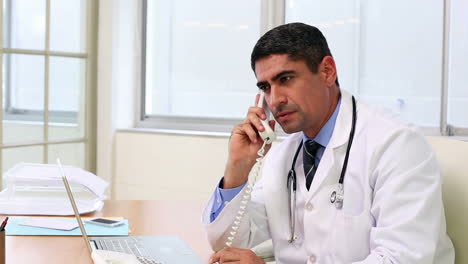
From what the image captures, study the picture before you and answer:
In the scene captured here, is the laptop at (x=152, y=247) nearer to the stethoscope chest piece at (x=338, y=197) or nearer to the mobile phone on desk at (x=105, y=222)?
the mobile phone on desk at (x=105, y=222)

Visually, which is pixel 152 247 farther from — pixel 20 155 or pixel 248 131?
pixel 20 155

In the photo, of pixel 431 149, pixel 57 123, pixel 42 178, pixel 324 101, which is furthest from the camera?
pixel 57 123

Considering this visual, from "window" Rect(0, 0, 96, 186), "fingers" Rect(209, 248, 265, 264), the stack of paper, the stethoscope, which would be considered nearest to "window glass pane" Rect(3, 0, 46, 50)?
"window" Rect(0, 0, 96, 186)

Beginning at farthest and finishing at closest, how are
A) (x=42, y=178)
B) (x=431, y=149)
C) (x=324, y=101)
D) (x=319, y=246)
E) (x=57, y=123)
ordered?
(x=57, y=123), (x=42, y=178), (x=324, y=101), (x=319, y=246), (x=431, y=149)

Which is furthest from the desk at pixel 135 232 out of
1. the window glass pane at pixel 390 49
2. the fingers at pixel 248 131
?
the window glass pane at pixel 390 49

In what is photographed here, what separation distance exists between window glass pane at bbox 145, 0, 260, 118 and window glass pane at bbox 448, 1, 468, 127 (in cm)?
118

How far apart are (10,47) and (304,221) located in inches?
96.1

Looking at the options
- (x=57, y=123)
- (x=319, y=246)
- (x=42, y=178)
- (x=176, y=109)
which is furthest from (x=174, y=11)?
(x=319, y=246)

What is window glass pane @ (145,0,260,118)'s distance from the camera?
148 inches

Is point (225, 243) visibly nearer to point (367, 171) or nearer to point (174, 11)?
point (367, 171)

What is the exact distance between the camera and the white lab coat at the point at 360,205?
140cm

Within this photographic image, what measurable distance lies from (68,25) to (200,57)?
0.84 meters

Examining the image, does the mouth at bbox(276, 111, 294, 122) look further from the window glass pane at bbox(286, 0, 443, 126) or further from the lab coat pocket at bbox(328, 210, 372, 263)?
the window glass pane at bbox(286, 0, 443, 126)

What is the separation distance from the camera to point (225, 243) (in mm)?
1778
